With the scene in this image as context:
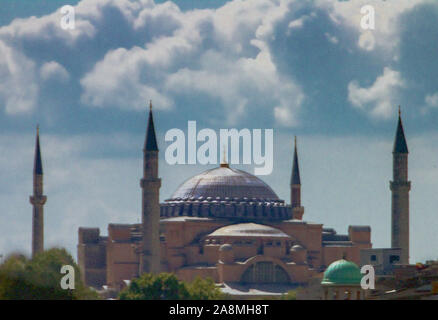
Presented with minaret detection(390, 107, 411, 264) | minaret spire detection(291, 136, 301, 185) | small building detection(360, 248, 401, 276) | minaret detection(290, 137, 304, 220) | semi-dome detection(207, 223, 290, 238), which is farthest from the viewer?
minaret spire detection(291, 136, 301, 185)

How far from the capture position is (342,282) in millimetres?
82688

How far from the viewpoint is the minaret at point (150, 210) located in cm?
11944

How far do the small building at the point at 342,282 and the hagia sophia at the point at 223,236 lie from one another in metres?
29.4

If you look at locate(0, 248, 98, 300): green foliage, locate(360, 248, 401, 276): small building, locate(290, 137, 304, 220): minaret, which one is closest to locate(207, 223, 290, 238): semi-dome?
locate(290, 137, 304, 220): minaret

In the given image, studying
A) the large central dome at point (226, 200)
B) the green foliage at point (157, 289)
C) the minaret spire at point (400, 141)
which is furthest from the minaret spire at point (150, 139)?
the green foliage at point (157, 289)

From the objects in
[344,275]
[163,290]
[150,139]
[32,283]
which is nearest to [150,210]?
[150,139]

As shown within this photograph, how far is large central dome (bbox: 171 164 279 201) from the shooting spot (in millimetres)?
138625

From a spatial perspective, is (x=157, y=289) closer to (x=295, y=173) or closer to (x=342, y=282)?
(x=342, y=282)

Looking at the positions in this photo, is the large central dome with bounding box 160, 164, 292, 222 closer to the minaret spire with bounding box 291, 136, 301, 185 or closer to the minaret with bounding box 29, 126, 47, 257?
the minaret spire with bounding box 291, 136, 301, 185

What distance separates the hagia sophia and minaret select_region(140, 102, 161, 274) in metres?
0.08

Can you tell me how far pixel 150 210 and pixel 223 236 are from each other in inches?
457

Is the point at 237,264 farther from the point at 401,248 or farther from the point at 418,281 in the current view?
the point at 418,281
